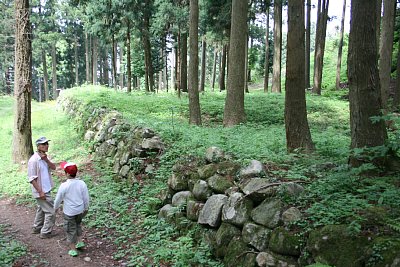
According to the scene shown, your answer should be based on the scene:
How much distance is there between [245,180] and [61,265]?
3303mm

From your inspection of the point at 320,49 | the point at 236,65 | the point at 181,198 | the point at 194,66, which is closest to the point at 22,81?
the point at 194,66

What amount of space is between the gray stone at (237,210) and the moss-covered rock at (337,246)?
3.92 feet

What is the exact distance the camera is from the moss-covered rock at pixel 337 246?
3.28m

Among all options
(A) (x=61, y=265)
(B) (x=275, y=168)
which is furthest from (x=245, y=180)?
(A) (x=61, y=265)

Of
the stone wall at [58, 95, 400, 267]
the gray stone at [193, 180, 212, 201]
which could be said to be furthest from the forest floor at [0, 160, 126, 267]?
the gray stone at [193, 180, 212, 201]

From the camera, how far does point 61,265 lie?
554 cm

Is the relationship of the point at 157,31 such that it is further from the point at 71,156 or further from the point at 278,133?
→ the point at 278,133

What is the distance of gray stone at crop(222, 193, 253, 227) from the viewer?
15.7 feet

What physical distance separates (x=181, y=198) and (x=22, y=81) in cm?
702

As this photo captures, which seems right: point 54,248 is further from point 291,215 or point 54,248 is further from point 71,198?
point 291,215

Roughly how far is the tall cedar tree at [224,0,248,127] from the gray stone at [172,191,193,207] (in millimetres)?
4979

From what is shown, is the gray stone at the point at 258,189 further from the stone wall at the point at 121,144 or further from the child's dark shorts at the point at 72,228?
the stone wall at the point at 121,144

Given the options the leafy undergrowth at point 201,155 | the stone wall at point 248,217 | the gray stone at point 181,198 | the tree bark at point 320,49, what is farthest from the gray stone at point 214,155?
the tree bark at point 320,49

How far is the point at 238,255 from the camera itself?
450 cm
